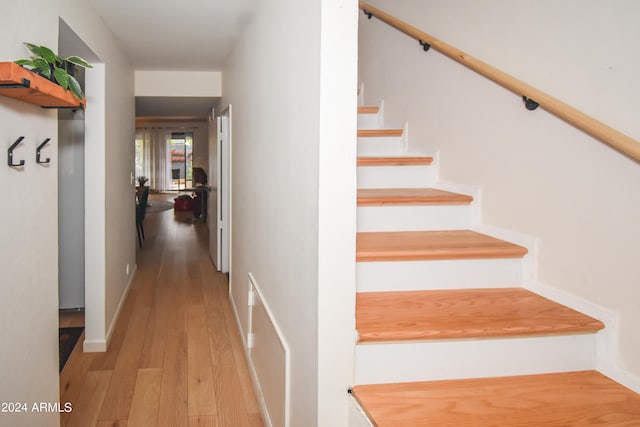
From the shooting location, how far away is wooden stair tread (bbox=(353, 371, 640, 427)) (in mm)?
1477

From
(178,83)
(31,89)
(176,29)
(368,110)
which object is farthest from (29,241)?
(178,83)

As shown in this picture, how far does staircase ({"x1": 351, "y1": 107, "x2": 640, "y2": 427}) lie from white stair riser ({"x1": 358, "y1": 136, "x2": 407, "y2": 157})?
1.09 meters

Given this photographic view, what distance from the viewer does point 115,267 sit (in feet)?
13.6

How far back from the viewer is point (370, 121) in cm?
402

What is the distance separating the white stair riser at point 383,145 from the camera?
3.46m

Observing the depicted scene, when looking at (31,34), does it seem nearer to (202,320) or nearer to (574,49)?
(574,49)

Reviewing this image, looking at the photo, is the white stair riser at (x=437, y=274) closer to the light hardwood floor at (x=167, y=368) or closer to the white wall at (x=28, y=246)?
the light hardwood floor at (x=167, y=368)

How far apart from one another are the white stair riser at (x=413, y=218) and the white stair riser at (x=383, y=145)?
3.16 feet

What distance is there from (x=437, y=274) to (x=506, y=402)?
0.65 m

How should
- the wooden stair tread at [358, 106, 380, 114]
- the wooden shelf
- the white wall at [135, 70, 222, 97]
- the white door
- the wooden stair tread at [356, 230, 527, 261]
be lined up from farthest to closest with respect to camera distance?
1. the white door
2. the white wall at [135, 70, 222, 97]
3. the wooden stair tread at [358, 106, 380, 114]
4. the wooden stair tread at [356, 230, 527, 261]
5. the wooden shelf

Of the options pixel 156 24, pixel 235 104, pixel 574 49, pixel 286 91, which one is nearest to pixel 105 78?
pixel 156 24

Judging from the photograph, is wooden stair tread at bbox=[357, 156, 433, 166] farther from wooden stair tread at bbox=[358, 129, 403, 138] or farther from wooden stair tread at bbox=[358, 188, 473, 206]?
wooden stair tread at bbox=[358, 129, 403, 138]

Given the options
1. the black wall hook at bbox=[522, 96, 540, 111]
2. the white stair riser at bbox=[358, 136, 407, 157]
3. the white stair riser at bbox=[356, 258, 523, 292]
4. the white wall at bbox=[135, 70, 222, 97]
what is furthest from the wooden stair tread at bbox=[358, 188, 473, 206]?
the white wall at bbox=[135, 70, 222, 97]

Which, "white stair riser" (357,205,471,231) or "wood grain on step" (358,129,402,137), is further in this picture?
"wood grain on step" (358,129,402,137)
